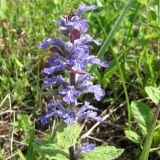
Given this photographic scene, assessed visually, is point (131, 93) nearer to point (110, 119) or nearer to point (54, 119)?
point (110, 119)

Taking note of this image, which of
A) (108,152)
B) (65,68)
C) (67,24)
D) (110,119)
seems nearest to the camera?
(67,24)

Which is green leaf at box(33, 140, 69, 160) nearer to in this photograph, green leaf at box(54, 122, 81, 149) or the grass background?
green leaf at box(54, 122, 81, 149)

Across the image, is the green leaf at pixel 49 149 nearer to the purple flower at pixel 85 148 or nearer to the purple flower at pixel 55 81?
the purple flower at pixel 85 148

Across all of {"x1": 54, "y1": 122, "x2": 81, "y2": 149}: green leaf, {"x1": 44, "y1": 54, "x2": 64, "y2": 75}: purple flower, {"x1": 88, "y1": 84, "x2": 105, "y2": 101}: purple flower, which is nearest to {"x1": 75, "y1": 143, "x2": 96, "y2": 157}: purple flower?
{"x1": 54, "y1": 122, "x2": 81, "y2": 149}: green leaf

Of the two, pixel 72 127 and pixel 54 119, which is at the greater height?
pixel 72 127

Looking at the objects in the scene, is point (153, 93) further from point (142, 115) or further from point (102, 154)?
point (102, 154)

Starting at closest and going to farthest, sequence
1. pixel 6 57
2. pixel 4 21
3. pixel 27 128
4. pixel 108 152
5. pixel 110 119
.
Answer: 1. pixel 108 152
2. pixel 27 128
3. pixel 110 119
4. pixel 6 57
5. pixel 4 21

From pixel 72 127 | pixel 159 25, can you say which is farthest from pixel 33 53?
pixel 72 127
